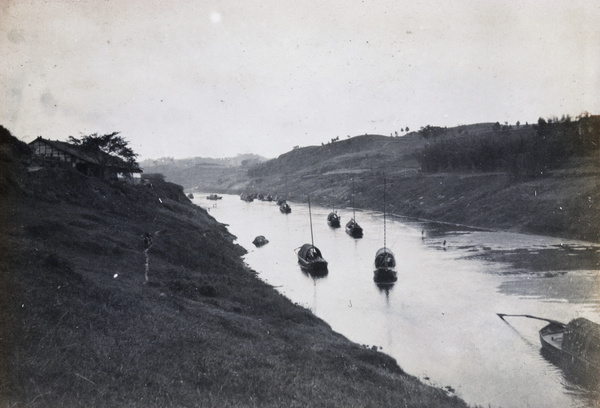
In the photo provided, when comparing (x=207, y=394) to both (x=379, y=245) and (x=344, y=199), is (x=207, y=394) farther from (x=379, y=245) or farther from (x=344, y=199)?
(x=344, y=199)

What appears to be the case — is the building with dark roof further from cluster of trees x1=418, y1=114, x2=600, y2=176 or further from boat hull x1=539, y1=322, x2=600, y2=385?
cluster of trees x1=418, y1=114, x2=600, y2=176

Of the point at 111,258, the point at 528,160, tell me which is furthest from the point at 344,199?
the point at 111,258

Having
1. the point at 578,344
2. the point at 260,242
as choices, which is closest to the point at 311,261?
the point at 260,242

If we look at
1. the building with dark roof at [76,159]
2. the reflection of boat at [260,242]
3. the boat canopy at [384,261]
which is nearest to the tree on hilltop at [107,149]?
the building with dark roof at [76,159]

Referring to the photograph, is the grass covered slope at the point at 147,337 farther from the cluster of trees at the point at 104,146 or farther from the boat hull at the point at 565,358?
the cluster of trees at the point at 104,146

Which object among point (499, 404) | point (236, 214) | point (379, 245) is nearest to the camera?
point (499, 404)

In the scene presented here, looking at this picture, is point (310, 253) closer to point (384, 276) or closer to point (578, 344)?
point (384, 276)

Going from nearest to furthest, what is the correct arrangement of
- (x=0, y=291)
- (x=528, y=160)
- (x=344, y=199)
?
(x=0, y=291)
(x=528, y=160)
(x=344, y=199)
